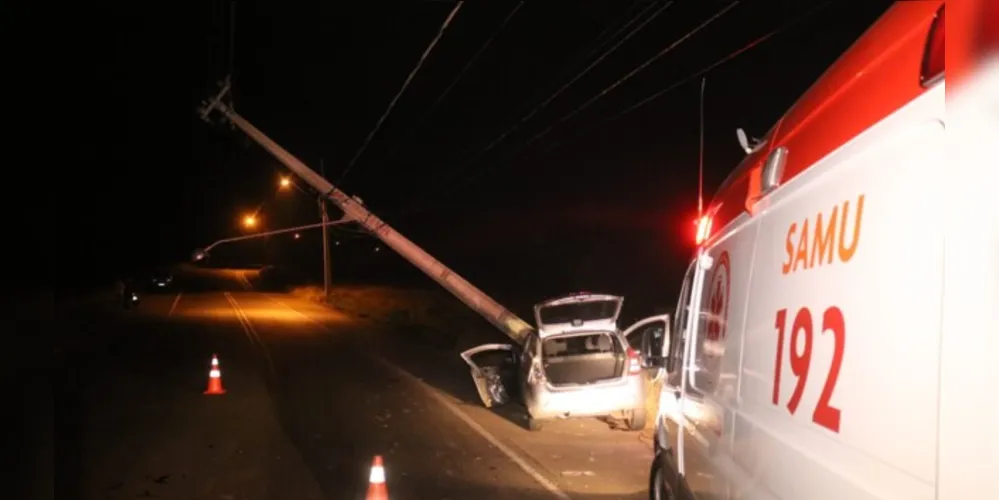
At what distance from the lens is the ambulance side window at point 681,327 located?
5.85 m

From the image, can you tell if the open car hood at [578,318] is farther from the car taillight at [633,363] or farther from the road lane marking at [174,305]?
the road lane marking at [174,305]

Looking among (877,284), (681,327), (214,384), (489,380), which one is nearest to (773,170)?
(877,284)

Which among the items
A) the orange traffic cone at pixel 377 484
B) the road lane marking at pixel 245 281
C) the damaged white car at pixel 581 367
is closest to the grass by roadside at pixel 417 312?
the road lane marking at pixel 245 281

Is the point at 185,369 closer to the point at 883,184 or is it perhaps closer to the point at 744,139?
the point at 744,139

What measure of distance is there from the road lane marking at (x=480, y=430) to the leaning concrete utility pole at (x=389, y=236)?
7.97 feet

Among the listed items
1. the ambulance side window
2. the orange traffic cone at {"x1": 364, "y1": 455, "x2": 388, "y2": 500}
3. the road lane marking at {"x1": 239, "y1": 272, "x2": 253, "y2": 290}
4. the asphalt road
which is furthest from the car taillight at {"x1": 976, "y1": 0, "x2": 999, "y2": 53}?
the road lane marking at {"x1": 239, "y1": 272, "x2": 253, "y2": 290}

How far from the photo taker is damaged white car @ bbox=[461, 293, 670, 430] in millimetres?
12492

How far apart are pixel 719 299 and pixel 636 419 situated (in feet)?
27.8

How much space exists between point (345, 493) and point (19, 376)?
34.0 ft

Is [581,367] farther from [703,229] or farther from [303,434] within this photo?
[703,229]

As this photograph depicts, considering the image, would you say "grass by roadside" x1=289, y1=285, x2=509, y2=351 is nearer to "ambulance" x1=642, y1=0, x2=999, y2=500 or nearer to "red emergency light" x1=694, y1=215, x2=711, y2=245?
"red emergency light" x1=694, y1=215, x2=711, y2=245

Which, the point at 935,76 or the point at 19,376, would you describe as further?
the point at 19,376

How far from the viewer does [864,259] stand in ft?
7.53

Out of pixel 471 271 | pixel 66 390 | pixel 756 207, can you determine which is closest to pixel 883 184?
pixel 756 207
